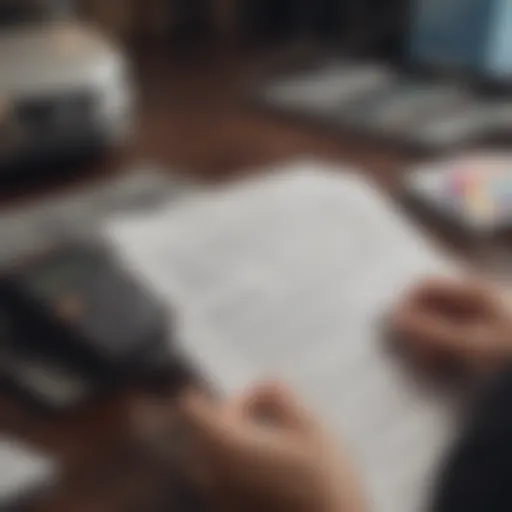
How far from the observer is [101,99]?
132 cm

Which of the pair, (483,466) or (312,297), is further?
(312,297)

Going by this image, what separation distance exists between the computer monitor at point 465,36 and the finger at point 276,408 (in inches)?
32.3

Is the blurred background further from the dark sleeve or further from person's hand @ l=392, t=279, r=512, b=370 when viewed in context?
the dark sleeve

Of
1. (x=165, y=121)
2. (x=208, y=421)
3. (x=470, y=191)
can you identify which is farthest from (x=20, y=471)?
(x=165, y=121)

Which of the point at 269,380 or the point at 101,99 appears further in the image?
the point at 101,99

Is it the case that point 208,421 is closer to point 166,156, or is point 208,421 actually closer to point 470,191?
point 470,191

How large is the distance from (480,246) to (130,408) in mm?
407

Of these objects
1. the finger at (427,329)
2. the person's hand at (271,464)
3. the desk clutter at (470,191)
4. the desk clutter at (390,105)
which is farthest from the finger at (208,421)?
the desk clutter at (390,105)

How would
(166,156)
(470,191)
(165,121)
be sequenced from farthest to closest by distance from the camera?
(165,121), (166,156), (470,191)

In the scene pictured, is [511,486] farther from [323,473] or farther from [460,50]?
[460,50]

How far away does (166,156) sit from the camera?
1.35 metres

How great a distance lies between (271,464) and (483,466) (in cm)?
25

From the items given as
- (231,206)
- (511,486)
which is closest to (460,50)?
(231,206)

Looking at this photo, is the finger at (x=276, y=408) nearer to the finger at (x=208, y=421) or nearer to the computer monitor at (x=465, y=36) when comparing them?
the finger at (x=208, y=421)
